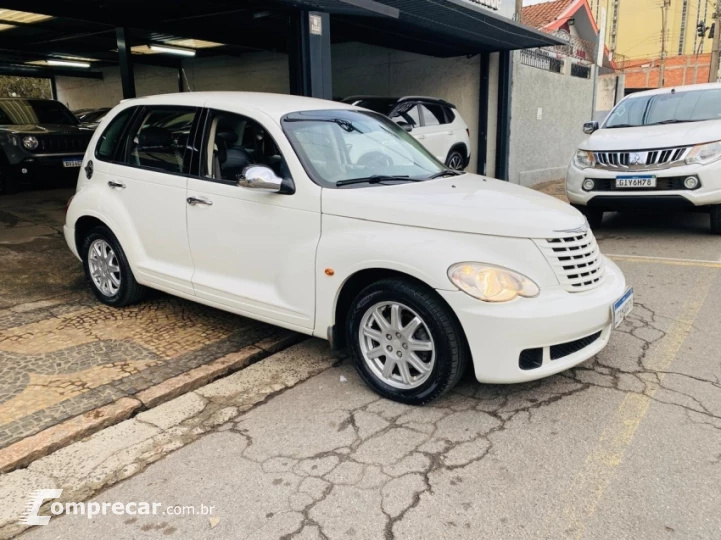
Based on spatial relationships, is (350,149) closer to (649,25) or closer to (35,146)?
(35,146)

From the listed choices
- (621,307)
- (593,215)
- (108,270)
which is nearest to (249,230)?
(108,270)

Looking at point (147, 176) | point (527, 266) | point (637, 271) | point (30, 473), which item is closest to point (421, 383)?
point (527, 266)

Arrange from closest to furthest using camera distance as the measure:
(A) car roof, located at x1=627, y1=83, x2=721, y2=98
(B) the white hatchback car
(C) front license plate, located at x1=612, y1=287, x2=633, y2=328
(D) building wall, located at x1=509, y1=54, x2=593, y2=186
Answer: (B) the white hatchback car < (C) front license plate, located at x1=612, y1=287, x2=633, y2=328 < (A) car roof, located at x1=627, y1=83, x2=721, y2=98 < (D) building wall, located at x1=509, y1=54, x2=593, y2=186

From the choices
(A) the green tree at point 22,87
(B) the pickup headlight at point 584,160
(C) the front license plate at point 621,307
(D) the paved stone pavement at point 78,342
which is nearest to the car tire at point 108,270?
(D) the paved stone pavement at point 78,342

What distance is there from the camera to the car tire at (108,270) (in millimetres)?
4957

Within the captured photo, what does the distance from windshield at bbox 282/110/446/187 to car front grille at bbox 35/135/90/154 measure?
7.41m

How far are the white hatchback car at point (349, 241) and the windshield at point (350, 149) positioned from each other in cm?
1

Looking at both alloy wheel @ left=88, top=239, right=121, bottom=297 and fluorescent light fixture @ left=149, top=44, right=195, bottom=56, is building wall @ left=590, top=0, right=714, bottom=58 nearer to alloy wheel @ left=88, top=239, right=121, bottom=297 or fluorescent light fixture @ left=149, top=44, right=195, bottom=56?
fluorescent light fixture @ left=149, top=44, right=195, bottom=56

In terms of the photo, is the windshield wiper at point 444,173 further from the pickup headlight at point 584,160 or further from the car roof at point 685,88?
the car roof at point 685,88

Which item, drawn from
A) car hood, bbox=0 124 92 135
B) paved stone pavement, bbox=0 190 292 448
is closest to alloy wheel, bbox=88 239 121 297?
paved stone pavement, bbox=0 190 292 448

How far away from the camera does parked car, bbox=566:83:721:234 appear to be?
276 inches

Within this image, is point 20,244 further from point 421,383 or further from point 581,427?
point 581,427

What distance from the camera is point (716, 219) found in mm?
7535

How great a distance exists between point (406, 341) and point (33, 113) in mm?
10159
